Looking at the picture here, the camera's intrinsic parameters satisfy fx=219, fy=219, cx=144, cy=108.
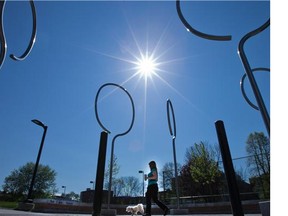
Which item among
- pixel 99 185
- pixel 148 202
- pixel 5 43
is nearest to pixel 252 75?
pixel 99 185

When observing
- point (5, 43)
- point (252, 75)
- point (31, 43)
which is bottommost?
point (252, 75)

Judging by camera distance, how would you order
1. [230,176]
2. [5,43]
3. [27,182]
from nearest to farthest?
[5,43], [230,176], [27,182]

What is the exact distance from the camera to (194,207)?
18.2m

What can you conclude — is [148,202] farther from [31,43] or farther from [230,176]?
[31,43]

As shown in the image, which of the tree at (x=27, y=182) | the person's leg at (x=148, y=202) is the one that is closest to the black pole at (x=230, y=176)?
the person's leg at (x=148, y=202)

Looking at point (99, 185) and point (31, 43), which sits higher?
point (31, 43)

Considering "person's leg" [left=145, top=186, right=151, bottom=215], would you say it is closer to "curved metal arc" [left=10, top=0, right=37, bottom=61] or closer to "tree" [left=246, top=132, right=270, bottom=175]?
"curved metal arc" [left=10, top=0, right=37, bottom=61]

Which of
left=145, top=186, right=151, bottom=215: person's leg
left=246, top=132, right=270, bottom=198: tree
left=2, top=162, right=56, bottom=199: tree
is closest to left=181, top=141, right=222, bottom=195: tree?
left=246, top=132, right=270, bottom=198: tree

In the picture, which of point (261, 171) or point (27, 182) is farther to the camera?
point (27, 182)

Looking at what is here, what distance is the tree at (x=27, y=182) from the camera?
56000 millimetres

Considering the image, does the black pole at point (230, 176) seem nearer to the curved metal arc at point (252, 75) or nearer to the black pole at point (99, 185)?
the curved metal arc at point (252, 75)

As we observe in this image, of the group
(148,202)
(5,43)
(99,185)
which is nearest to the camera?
(5,43)

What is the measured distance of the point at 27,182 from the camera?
2235 inches
